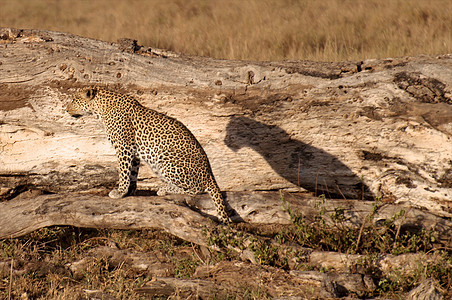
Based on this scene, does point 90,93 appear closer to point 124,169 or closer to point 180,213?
point 124,169

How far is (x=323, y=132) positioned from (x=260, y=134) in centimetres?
76

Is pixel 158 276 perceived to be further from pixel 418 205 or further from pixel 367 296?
pixel 418 205

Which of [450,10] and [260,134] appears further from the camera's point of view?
[450,10]

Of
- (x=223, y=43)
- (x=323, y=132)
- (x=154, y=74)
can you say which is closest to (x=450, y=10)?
(x=223, y=43)

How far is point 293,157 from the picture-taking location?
674cm

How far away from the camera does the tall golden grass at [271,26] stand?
11.3 meters

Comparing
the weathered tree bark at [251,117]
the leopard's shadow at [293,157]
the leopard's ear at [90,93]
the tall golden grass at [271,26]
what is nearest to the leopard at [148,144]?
the leopard's ear at [90,93]

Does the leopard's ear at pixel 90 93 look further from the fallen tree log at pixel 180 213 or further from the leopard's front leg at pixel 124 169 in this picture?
the fallen tree log at pixel 180 213

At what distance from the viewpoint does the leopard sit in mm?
6234

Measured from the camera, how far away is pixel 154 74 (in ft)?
22.1

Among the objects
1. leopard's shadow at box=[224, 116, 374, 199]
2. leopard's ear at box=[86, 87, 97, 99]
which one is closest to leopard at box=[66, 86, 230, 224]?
leopard's ear at box=[86, 87, 97, 99]

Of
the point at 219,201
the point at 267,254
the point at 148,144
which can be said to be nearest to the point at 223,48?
the point at 148,144

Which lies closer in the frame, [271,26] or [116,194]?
[116,194]

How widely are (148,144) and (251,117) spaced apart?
1.28 m
